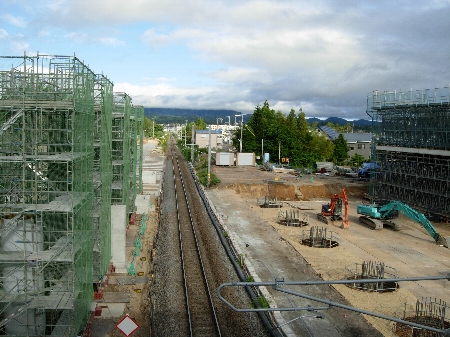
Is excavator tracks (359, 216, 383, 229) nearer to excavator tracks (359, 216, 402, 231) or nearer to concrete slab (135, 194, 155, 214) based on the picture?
excavator tracks (359, 216, 402, 231)

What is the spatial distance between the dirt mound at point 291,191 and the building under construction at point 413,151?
4.91m

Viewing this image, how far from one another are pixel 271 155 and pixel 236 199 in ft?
98.7

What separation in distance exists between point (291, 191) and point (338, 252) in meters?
21.2

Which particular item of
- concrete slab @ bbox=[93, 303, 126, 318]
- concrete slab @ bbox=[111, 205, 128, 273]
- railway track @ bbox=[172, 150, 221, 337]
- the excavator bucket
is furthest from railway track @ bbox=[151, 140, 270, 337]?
the excavator bucket

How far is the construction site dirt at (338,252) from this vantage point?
18469 mm

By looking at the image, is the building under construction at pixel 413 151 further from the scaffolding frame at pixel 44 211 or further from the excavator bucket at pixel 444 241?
the scaffolding frame at pixel 44 211

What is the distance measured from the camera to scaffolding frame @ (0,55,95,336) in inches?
502

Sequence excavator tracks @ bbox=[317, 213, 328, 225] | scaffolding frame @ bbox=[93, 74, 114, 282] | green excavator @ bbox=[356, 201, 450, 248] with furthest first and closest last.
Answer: excavator tracks @ bbox=[317, 213, 328, 225] < green excavator @ bbox=[356, 201, 450, 248] < scaffolding frame @ bbox=[93, 74, 114, 282]

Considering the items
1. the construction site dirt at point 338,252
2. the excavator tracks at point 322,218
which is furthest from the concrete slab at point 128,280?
the excavator tracks at point 322,218

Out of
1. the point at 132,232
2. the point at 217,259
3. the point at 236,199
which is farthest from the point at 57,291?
the point at 236,199

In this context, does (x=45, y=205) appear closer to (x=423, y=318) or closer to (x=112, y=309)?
(x=112, y=309)

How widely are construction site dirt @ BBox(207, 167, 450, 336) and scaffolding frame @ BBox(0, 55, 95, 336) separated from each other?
6.11m

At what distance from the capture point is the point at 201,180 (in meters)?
49.9

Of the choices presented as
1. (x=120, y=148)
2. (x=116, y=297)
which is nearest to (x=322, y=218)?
(x=120, y=148)
